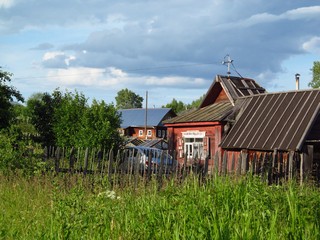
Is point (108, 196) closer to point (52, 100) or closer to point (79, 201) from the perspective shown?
point (79, 201)

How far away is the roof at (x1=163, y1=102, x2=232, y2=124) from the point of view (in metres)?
22.8

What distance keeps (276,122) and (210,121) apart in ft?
18.0

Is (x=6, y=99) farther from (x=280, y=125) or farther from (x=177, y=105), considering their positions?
(x=177, y=105)

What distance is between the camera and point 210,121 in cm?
2291

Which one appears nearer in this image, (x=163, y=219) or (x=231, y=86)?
(x=163, y=219)

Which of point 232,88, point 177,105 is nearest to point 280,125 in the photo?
point 232,88

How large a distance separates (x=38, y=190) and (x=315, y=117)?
11.7m

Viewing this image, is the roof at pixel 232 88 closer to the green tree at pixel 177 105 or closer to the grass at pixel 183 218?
the grass at pixel 183 218

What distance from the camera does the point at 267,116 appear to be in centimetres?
1859

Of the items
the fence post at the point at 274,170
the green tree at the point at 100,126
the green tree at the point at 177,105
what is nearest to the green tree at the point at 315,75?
the green tree at the point at 177,105

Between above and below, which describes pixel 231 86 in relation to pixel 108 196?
above

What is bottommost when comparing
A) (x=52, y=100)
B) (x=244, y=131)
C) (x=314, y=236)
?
(x=314, y=236)

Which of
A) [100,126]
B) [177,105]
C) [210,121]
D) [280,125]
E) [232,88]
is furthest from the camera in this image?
[177,105]

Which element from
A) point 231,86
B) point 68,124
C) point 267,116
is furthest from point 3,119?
point 267,116
